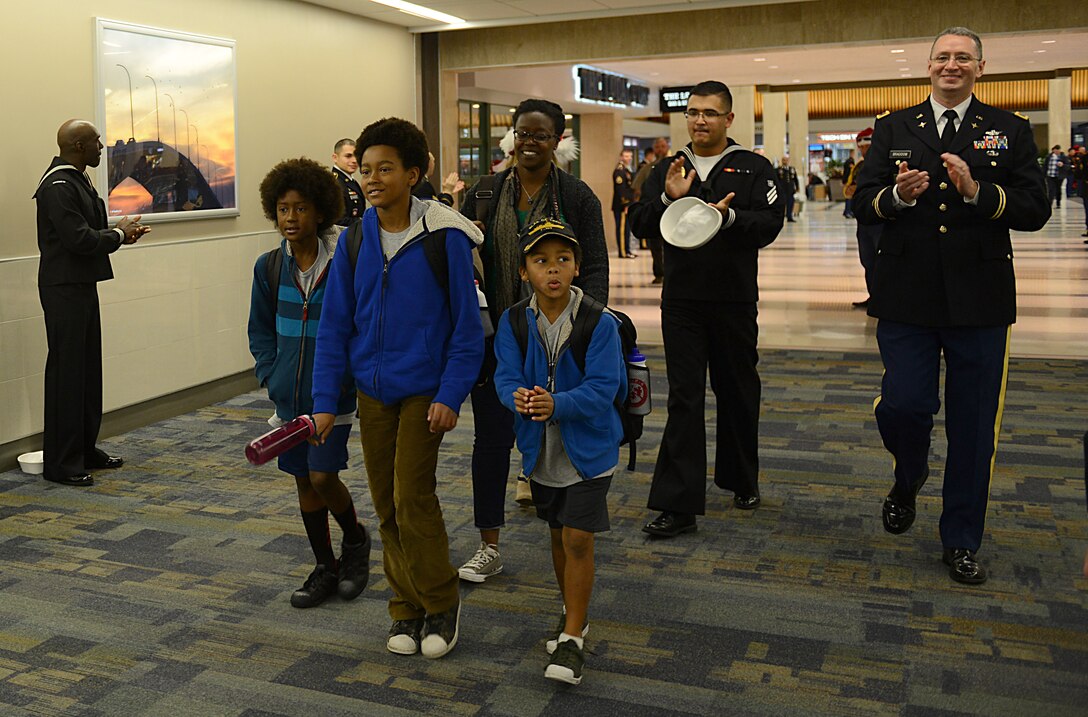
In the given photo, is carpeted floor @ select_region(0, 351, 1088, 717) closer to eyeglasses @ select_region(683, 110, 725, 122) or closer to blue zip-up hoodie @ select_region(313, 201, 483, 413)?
blue zip-up hoodie @ select_region(313, 201, 483, 413)

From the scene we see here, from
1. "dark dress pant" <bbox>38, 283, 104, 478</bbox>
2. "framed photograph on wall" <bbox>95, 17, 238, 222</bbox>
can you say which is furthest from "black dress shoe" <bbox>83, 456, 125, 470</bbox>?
"framed photograph on wall" <bbox>95, 17, 238, 222</bbox>

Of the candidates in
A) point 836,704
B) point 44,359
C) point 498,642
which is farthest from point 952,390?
point 44,359

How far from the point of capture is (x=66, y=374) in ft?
18.4

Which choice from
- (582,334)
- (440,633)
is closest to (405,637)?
(440,633)

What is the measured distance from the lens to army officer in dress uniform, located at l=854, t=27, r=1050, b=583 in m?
3.80

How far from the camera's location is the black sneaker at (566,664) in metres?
3.10

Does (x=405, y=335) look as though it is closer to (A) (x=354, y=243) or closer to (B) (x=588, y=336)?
(A) (x=354, y=243)

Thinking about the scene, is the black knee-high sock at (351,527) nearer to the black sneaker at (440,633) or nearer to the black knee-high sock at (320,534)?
the black knee-high sock at (320,534)

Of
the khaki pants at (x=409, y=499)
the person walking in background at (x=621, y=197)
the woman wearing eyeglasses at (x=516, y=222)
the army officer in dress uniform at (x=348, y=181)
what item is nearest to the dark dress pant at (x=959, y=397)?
the woman wearing eyeglasses at (x=516, y=222)

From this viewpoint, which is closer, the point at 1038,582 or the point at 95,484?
the point at 1038,582

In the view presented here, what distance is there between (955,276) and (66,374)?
4217mm

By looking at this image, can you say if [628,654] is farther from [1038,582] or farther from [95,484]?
[95,484]

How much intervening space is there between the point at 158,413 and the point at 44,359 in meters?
1.02

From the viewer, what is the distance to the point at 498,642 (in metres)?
→ 3.48
